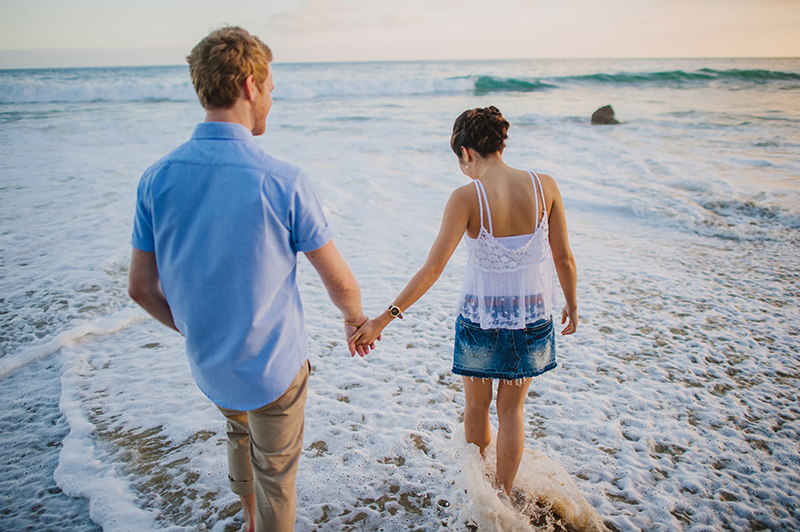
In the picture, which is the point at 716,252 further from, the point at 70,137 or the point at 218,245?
the point at 70,137

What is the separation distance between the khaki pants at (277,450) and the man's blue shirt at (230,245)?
13 centimetres

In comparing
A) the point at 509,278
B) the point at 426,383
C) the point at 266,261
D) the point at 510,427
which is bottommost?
the point at 426,383

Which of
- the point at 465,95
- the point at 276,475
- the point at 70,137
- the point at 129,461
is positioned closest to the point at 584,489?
the point at 276,475

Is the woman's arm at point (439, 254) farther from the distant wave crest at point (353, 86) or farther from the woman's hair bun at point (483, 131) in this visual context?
the distant wave crest at point (353, 86)

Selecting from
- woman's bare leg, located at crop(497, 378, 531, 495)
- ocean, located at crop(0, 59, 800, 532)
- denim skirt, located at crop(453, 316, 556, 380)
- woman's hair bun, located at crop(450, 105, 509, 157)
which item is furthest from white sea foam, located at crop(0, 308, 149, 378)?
woman's hair bun, located at crop(450, 105, 509, 157)

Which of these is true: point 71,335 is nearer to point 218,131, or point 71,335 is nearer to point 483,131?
point 218,131

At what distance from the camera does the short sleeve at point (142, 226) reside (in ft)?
4.88

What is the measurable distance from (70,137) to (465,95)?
26.3m

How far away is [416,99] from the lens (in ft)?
98.0

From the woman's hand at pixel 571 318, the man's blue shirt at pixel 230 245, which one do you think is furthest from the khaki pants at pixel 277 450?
the woman's hand at pixel 571 318

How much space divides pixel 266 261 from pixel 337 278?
31 cm

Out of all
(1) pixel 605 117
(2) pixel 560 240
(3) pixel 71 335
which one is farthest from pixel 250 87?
(1) pixel 605 117

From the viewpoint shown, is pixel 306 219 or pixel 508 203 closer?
pixel 306 219

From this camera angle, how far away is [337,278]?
1702 mm
